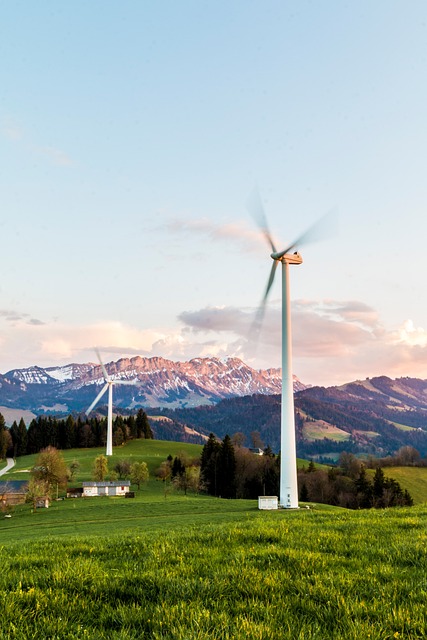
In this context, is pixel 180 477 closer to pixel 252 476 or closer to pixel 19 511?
pixel 252 476

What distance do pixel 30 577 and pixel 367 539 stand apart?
797 centimetres

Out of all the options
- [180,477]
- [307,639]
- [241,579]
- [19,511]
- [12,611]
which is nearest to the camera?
[307,639]

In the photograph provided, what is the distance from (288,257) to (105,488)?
304 ft

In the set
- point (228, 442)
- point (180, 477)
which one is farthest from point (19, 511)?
point (228, 442)

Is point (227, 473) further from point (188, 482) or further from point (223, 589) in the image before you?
point (223, 589)

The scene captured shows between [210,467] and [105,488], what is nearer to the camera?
[105,488]

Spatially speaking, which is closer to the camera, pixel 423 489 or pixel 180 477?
pixel 180 477

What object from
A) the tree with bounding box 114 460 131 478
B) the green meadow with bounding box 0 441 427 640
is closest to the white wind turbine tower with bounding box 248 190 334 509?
the green meadow with bounding box 0 441 427 640

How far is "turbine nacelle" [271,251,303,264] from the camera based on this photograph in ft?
220

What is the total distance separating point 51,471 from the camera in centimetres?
12075

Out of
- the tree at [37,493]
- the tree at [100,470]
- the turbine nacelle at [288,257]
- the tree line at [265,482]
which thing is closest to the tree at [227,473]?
the tree line at [265,482]

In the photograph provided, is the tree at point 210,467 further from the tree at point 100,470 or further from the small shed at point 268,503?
the small shed at point 268,503

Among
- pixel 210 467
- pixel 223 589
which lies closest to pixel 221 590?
pixel 223 589

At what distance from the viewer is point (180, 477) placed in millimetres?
139000
